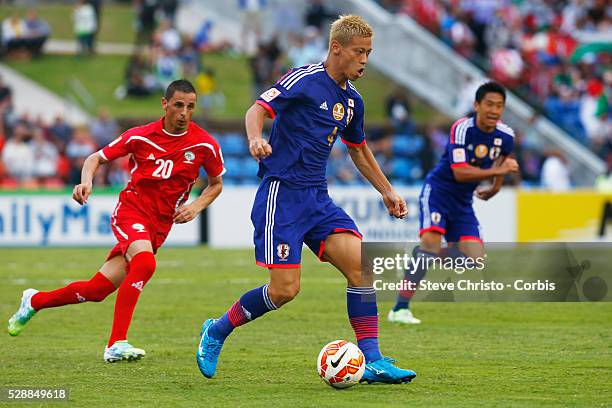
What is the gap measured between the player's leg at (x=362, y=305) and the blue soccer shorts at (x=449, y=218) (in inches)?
147

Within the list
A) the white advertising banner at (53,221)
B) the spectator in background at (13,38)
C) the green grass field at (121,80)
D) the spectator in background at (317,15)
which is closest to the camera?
the white advertising banner at (53,221)

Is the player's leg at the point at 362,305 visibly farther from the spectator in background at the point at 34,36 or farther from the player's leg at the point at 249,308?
the spectator in background at the point at 34,36

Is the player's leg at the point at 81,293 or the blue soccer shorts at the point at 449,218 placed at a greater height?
the blue soccer shorts at the point at 449,218

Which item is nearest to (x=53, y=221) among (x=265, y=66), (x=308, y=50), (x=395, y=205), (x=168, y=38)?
(x=265, y=66)

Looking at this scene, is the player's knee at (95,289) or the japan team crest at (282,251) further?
the player's knee at (95,289)

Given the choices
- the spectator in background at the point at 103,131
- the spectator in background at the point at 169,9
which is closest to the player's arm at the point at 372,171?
the spectator in background at the point at 103,131

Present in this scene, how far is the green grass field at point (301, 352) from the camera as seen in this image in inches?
304

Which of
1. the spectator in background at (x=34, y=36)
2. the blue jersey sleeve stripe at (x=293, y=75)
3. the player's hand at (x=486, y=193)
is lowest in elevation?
the player's hand at (x=486, y=193)

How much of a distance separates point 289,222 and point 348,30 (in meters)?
1.37

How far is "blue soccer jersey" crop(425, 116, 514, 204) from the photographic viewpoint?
38.8 ft

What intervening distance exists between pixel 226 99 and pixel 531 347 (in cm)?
2204

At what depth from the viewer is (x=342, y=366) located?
7.98 metres

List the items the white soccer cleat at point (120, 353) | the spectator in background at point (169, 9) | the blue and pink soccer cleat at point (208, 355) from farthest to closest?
the spectator in background at point (169, 9)
the white soccer cleat at point (120, 353)
the blue and pink soccer cleat at point (208, 355)

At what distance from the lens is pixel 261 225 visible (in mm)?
8180
